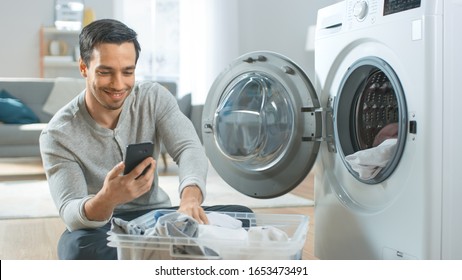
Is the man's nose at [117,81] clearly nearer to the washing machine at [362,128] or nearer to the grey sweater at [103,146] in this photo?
the grey sweater at [103,146]

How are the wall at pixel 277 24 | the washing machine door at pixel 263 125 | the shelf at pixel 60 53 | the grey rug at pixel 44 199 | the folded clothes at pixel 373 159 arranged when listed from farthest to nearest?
the shelf at pixel 60 53 → the wall at pixel 277 24 → the grey rug at pixel 44 199 → the washing machine door at pixel 263 125 → the folded clothes at pixel 373 159

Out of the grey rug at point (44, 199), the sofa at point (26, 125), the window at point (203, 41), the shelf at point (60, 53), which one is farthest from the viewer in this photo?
the shelf at point (60, 53)

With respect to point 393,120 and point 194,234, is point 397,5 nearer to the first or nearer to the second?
point 393,120

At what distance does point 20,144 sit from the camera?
3.89 m

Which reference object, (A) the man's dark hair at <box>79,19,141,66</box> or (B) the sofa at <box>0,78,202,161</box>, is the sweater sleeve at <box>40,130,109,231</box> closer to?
(A) the man's dark hair at <box>79,19,141,66</box>

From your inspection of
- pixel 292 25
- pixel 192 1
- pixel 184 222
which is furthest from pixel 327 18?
pixel 292 25

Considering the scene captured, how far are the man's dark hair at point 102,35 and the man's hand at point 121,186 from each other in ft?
1.08

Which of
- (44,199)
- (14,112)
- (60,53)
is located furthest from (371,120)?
(60,53)

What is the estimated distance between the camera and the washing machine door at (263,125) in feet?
5.59

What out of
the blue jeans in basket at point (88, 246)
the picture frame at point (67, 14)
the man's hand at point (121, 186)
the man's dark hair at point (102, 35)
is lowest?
the blue jeans in basket at point (88, 246)

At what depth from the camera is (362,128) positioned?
1.64 metres

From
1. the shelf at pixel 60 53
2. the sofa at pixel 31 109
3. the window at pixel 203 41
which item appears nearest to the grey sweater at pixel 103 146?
the sofa at pixel 31 109
